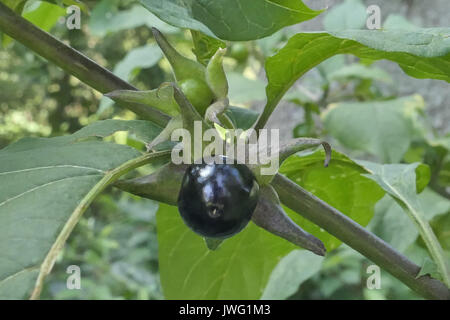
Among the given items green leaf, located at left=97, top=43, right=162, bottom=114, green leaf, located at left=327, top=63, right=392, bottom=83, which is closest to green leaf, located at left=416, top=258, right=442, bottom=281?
green leaf, located at left=327, top=63, right=392, bottom=83

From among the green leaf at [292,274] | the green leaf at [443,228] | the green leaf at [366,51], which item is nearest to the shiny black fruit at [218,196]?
the green leaf at [366,51]

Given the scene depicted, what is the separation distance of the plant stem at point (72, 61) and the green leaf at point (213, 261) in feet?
0.84

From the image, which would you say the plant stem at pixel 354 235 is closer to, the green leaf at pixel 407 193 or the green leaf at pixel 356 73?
the green leaf at pixel 407 193

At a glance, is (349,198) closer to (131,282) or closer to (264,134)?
(264,134)

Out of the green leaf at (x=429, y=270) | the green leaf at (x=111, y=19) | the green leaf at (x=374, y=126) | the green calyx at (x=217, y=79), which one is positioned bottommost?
the green leaf at (x=429, y=270)

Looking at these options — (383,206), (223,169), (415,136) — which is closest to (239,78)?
(415,136)

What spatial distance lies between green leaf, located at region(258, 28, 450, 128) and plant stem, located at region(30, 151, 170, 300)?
0.15 metres

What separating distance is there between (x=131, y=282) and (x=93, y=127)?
80.5 inches

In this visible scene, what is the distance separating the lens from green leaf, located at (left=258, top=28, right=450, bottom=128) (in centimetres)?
57

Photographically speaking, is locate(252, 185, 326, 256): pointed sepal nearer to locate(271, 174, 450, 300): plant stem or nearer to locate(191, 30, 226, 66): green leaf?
locate(271, 174, 450, 300): plant stem

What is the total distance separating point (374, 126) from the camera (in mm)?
1503

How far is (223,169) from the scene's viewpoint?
0.53 meters

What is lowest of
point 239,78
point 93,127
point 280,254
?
point 280,254

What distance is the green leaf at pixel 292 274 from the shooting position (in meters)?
1.12
